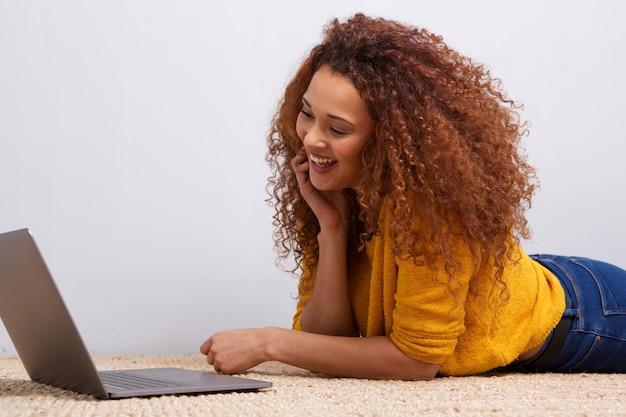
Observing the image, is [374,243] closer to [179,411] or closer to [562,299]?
[562,299]

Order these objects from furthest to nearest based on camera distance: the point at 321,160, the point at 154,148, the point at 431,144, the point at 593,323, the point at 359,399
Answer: the point at 154,148, the point at 593,323, the point at 321,160, the point at 431,144, the point at 359,399

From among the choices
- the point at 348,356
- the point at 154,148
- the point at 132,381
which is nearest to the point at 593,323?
the point at 348,356

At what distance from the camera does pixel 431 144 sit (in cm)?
160

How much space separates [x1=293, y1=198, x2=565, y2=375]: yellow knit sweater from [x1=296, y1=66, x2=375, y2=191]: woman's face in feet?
0.43

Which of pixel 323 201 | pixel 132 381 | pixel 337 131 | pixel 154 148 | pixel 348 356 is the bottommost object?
pixel 348 356

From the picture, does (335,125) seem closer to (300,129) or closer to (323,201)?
(300,129)

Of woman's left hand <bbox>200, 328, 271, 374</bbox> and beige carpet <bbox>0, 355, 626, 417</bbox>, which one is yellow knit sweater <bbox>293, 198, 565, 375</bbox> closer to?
beige carpet <bbox>0, 355, 626, 417</bbox>

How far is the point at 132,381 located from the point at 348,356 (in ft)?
1.37

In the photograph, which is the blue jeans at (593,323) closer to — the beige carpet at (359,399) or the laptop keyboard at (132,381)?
the beige carpet at (359,399)

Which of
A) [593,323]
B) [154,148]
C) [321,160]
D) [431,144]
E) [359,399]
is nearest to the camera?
[359,399]

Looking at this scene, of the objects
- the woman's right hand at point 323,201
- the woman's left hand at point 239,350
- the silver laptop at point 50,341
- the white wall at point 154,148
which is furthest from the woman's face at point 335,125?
the white wall at point 154,148

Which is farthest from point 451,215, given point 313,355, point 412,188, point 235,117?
point 235,117

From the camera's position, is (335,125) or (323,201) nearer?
(335,125)

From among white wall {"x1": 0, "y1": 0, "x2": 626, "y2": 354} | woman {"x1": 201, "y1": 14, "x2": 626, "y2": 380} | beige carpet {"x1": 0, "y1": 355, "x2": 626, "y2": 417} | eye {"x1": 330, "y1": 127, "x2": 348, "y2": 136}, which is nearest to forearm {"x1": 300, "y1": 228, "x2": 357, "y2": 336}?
woman {"x1": 201, "y1": 14, "x2": 626, "y2": 380}
